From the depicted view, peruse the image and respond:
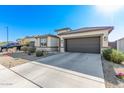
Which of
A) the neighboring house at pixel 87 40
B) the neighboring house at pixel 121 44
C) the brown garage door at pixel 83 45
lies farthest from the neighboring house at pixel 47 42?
the neighboring house at pixel 121 44

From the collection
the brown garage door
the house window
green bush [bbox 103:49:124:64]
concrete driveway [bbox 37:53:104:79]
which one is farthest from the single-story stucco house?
concrete driveway [bbox 37:53:104:79]

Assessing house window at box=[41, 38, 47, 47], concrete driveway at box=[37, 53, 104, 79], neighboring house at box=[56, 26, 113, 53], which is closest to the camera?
concrete driveway at box=[37, 53, 104, 79]

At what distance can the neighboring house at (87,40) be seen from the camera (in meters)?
10.2

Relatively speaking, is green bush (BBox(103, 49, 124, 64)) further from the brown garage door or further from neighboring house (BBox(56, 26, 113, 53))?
the brown garage door

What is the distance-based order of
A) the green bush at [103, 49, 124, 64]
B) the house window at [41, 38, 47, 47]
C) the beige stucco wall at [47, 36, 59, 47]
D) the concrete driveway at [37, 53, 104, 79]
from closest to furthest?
the concrete driveway at [37, 53, 104, 79]
the green bush at [103, 49, 124, 64]
the beige stucco wall at [47, 36, 59, 47]
the house window at [41, 38, 47, 47]

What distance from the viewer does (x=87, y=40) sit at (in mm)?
11570

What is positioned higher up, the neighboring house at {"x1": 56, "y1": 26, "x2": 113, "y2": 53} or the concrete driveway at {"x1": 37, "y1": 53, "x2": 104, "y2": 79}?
the neighboring house at {"x1": 56, "y1": 26, "x2": 113, "y2": 53}

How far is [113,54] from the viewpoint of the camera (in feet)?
25.3

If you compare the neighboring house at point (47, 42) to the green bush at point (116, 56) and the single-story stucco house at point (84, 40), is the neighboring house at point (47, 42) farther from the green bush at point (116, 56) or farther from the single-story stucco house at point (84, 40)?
the green bush at point (116, 56)

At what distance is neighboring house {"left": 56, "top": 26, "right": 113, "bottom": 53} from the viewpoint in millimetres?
Result: 10180

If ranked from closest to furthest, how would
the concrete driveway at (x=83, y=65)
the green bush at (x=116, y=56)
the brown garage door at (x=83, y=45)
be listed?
the concrete driveway at (x=83, y=65) < the green bush at (x=116, y=56) < the brown garage door at (x=83, y=45)
